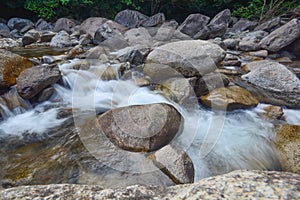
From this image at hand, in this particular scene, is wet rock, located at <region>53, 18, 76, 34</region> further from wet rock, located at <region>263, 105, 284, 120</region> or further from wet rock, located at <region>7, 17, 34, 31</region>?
wet rock, located at <region>263, 105, 284, 120</region>

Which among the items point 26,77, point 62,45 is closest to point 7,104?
point 26,77

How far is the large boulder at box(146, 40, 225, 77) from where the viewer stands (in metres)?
3.82

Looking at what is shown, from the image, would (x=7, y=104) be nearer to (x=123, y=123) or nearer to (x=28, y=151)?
(x=28, y=151)

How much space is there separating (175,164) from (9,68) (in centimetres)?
322

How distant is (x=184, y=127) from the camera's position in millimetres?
2893

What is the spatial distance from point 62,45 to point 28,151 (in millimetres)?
5753

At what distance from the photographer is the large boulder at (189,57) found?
12.5ft

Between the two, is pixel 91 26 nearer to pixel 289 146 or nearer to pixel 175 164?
pixel 175 164

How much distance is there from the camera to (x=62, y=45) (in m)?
7.14

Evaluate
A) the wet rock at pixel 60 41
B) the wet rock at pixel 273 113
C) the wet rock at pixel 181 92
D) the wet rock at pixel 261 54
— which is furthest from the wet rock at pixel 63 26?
the wet rock at pixel 273 113

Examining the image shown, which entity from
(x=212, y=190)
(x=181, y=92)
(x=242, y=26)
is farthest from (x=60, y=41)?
(x=242, y=26)

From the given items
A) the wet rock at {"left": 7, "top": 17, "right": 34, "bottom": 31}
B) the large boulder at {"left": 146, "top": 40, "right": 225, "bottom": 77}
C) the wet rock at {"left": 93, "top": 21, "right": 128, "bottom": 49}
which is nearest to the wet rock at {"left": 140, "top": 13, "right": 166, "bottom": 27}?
the wet rock at {"left": 93, "top": 21, "right": 128, "bottom": 49}

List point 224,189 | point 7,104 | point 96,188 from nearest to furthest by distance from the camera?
point 224,189, point 96,188, point 7,104

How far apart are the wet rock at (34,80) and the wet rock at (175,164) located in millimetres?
2398
